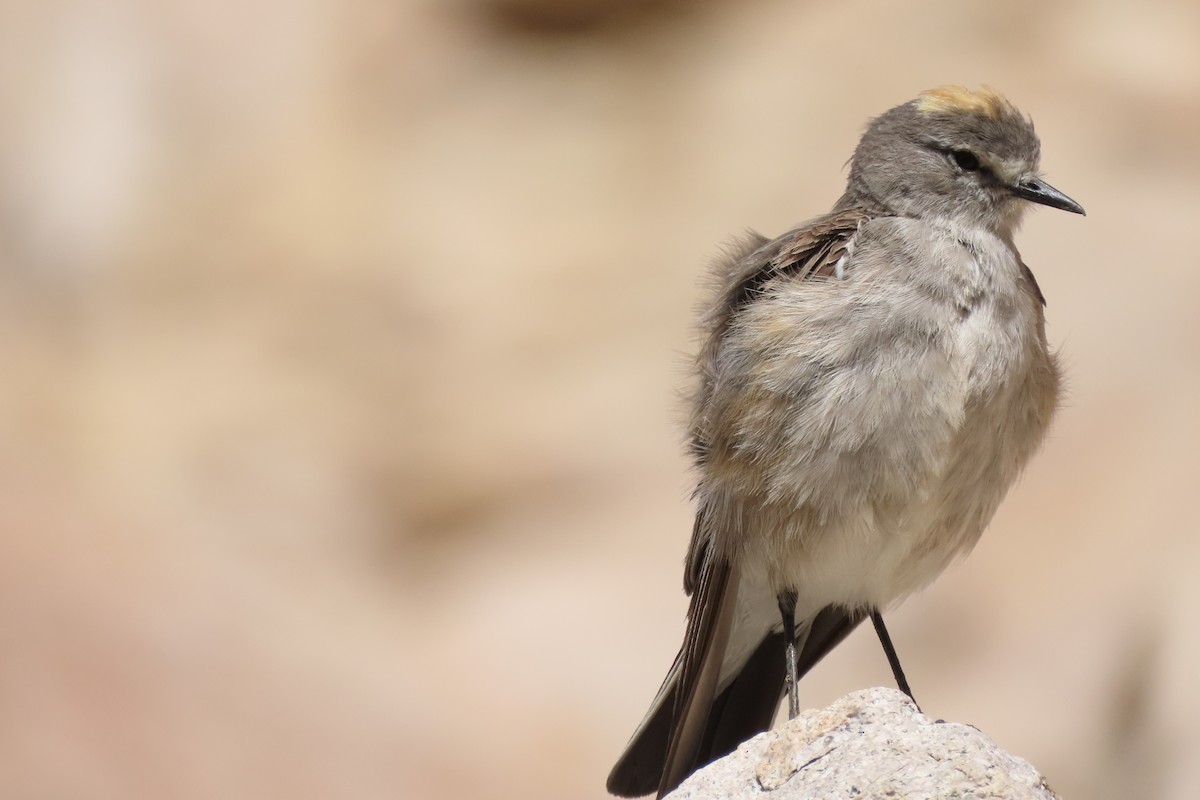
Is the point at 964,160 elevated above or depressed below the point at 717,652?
above

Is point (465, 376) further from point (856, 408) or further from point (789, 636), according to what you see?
point (856, 408)

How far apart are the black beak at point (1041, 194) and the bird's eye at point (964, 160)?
16 centimetres

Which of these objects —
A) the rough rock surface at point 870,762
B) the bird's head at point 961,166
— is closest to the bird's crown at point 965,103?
the bird's head at point 961,166

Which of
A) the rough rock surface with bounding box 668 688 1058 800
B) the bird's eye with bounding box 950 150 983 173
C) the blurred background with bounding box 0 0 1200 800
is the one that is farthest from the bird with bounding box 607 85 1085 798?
the blurred background with bounding box 0 0 1200 800

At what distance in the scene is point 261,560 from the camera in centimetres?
875

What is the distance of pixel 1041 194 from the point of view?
4.76m

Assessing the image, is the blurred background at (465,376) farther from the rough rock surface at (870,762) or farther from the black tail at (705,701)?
the rough rock surface at (870,762)

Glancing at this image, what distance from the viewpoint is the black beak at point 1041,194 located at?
15.5 ft

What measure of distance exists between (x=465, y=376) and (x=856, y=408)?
537 centimetres

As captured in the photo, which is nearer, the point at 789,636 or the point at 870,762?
the point at 870,762

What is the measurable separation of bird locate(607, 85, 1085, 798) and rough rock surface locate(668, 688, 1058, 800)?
1.05m

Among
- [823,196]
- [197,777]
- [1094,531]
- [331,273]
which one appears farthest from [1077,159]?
[197,777]

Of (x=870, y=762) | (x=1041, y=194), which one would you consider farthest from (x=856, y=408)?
(x=870, y=762)

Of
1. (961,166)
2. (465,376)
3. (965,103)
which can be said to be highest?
(465,376)
